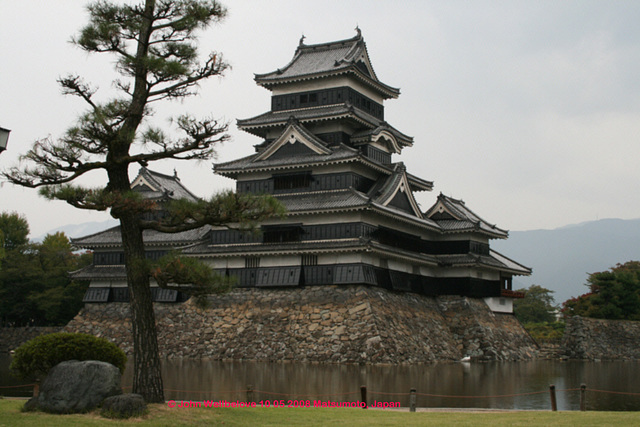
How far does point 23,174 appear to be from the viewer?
1598 cm

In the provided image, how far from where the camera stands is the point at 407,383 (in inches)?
950

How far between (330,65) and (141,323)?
94.1 ft

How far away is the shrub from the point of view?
15234 millimetres

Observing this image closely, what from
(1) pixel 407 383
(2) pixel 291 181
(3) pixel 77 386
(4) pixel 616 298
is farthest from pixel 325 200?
(3) pixel 77 386

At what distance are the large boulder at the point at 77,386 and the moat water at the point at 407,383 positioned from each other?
14.9 ft

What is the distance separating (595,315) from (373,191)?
19.0m

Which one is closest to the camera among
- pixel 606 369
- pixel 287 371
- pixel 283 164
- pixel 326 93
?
pixel 287 371

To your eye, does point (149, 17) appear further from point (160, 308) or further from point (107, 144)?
point (160, 308)

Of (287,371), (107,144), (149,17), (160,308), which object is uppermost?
(149,17)

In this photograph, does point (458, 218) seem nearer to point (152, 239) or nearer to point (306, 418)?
point (152, 239)

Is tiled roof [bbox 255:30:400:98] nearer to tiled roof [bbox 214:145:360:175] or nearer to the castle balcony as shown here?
tiled roof [bbox 214:145:360:175]

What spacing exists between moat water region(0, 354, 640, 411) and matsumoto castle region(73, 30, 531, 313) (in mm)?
6324

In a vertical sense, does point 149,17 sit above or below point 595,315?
above

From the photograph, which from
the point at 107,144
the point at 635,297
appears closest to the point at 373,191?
the point at 635,297
